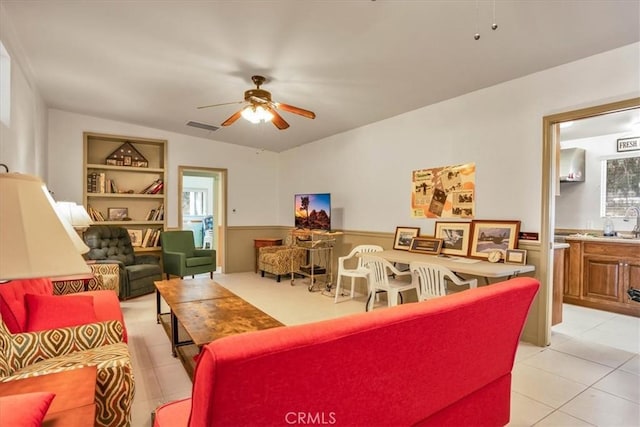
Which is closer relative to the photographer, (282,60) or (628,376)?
(628,376)

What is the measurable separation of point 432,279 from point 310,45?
2.34 m

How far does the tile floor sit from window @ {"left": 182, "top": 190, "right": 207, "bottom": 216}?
4921 mm

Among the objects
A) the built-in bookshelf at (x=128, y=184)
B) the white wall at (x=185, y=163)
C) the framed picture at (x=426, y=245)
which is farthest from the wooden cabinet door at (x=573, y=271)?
the built-in bookshelf at (x=128, y=184)

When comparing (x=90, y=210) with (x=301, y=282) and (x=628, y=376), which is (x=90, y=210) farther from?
(x=628, y=376)

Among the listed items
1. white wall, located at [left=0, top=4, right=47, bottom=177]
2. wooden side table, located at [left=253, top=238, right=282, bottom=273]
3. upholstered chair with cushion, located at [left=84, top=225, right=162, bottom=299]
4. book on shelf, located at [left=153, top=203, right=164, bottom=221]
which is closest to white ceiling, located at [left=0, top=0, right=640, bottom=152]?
white wall, located at [left=0, top=4, right=47, bottom=177]

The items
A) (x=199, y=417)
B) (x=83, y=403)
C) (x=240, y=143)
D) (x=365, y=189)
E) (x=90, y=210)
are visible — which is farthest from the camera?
(x=240, y=143)

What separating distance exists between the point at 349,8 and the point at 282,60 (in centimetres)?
98

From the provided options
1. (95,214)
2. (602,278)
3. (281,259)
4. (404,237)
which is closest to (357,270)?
(404,237)

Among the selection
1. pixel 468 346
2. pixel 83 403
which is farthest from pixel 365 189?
pixel 83 403

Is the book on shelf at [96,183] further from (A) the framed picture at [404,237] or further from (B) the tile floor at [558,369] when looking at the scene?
(A) the framed picture at [404,237]

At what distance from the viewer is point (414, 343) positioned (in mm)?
1241

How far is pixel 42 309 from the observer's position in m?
2.11

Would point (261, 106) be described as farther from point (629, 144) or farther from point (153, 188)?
point (629, 144)

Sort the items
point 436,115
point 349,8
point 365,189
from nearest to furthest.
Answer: point 349,8
point 436,115
point 365,189
